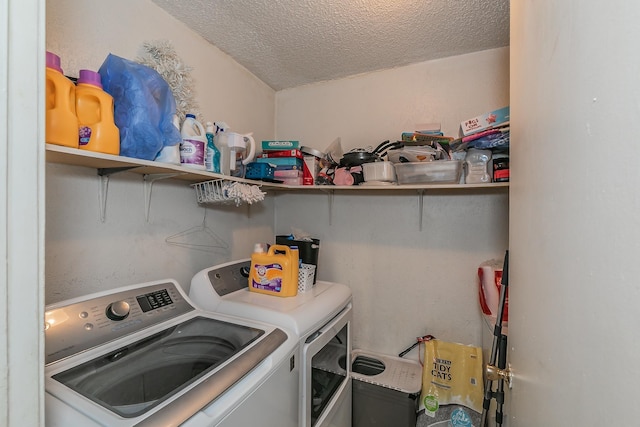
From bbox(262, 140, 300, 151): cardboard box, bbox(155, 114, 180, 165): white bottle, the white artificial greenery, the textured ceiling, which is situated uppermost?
the textured ceiling

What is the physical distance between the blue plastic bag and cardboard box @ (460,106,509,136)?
5.18 ft

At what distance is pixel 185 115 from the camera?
1410mm

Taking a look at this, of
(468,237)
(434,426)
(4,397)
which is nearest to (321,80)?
(468,237)

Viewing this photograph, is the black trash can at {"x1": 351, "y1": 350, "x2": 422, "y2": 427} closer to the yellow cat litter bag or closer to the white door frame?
the yellow cat litter bag

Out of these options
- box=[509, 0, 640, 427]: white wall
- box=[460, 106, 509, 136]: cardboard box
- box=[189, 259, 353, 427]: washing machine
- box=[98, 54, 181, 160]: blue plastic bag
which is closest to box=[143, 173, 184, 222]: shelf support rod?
box=[98, 54, 181, 160]: blue plastic bag

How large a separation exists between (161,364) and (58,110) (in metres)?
0.92

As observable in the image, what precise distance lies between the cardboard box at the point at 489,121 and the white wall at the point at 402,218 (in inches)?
15.0

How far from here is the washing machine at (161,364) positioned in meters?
0.72

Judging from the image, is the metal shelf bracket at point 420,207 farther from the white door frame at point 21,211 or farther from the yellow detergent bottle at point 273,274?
the white door frame at point 21,211

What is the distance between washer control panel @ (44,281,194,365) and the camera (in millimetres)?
943

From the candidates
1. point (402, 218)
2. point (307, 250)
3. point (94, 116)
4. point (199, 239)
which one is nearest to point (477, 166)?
point (402, 218)

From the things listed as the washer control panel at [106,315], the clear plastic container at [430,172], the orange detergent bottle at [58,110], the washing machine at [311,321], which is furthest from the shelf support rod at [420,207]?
the orange detergent bottle at [58,110]

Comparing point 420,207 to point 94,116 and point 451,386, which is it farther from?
point 94,116

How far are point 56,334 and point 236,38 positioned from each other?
1.76m
